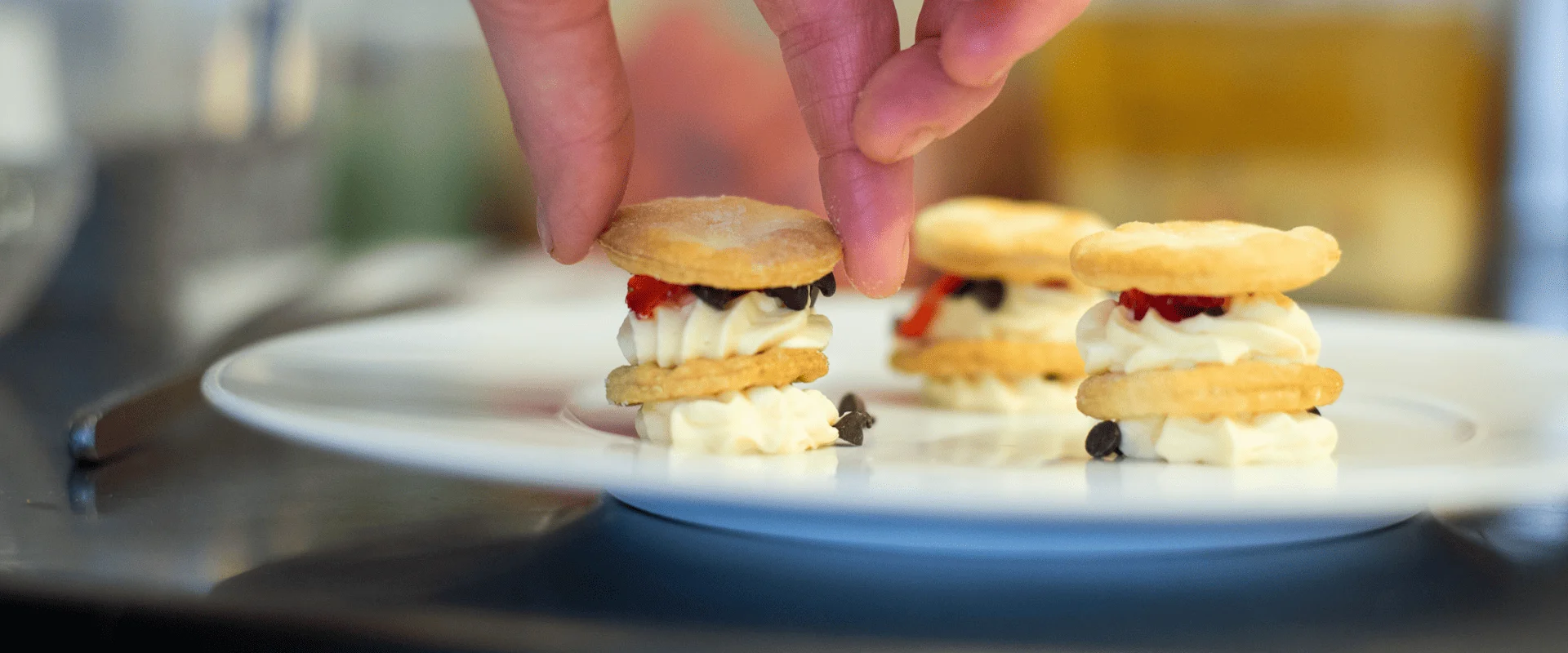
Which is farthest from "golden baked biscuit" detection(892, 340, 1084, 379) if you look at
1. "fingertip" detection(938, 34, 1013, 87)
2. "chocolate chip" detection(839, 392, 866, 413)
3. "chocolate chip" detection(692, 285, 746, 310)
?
"fingertip" detection(938, 34, 1013, 87)

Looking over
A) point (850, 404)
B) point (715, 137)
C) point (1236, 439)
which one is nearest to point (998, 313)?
point (850, 404)

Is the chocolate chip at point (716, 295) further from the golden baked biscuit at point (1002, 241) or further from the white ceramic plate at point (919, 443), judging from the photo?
the golden baked biscuit at point (1002, 241)

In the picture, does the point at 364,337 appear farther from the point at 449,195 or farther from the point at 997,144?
the point at 997,144

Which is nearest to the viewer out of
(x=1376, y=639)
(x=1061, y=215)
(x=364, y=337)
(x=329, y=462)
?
(x=1376, y=639)

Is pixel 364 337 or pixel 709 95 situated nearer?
pixel 364 337

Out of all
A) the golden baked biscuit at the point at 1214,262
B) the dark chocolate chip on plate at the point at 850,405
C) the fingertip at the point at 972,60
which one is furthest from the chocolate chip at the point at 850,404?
the fingertip at the point at 972,60

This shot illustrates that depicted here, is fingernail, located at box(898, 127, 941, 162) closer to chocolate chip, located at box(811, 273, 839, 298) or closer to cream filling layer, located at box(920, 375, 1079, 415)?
chocolate chip, located at box(811, 273, 839, 298)

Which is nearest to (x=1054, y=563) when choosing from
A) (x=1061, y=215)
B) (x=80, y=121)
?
(x=1061, y=215)
